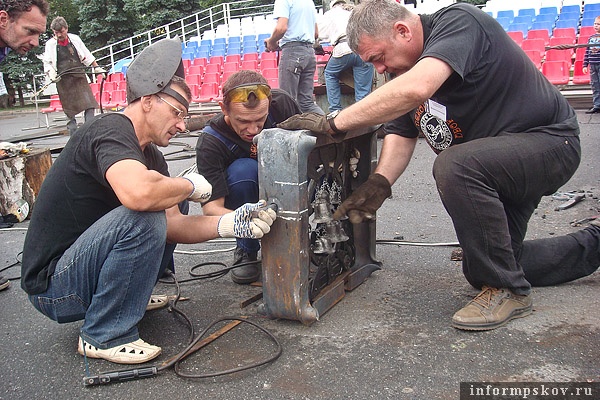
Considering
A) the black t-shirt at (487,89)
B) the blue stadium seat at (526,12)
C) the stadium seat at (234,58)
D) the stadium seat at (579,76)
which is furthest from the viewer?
the stadium seat at (234,58)

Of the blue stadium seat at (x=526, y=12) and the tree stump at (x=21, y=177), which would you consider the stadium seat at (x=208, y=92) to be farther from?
the blue stadium seat at (x=526, y=12)

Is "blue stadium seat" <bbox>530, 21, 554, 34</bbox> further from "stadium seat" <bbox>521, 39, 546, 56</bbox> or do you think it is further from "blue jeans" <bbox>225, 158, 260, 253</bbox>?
"blue jeans" <bbox>225, 158, 260, 253</bbox>

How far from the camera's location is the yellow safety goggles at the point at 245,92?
3016 millimetres

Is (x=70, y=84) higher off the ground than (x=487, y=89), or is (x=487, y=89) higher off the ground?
(x=487, y=89)

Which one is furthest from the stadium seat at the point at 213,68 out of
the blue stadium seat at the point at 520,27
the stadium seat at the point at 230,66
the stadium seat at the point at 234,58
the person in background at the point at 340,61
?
the person in background at the point at 340,61

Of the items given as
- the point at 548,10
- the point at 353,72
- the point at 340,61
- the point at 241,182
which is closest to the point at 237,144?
the point at 241,182

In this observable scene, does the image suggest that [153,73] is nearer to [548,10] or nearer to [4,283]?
[4,283]

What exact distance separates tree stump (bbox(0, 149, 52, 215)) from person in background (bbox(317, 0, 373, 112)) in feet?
12.1

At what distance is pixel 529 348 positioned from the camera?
7.88 ft

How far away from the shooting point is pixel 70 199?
2416mm

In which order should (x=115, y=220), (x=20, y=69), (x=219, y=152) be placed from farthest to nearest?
(x=20, y=69) < (x=219, y=152) < (x=115, y=220)

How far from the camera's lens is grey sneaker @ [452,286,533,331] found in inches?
101

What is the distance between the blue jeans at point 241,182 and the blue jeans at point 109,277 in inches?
33.0

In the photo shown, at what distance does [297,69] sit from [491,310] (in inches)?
189
